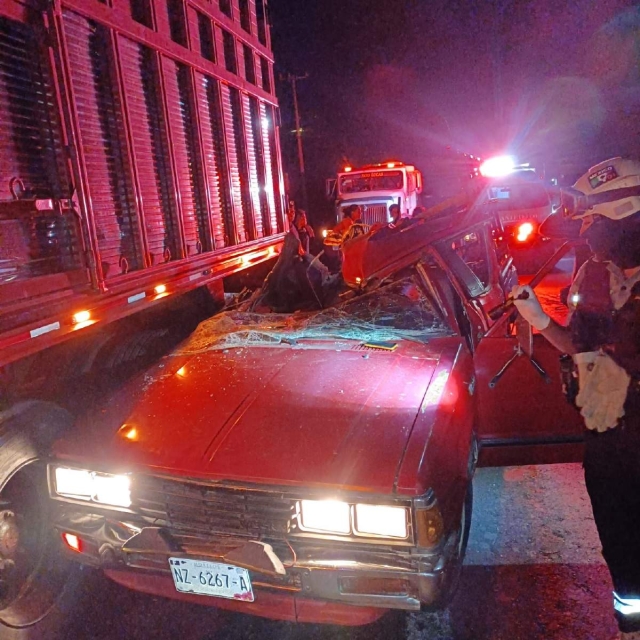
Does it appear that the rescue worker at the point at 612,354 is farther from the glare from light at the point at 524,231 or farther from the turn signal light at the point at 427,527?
the glare from light at the point at 524,231

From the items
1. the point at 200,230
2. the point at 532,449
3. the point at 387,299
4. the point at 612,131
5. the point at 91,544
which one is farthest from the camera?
the point at 612,131

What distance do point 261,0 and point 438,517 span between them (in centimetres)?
672

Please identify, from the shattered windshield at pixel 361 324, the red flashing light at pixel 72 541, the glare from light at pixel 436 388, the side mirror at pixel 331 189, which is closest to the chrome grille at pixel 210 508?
the red flashing light at pixel 72 541

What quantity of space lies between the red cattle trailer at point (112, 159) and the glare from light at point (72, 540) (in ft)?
3.00

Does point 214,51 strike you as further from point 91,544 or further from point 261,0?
point 91,544

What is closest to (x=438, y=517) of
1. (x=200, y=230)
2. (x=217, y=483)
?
(x=217, y=483)

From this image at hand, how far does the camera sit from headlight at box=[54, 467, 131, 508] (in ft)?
8.18

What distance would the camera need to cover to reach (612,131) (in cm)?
3888

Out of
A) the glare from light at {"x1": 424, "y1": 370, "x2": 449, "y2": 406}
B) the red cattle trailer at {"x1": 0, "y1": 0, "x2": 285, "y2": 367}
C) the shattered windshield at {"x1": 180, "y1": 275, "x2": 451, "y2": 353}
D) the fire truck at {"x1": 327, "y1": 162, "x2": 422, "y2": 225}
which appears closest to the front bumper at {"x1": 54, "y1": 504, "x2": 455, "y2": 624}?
the glare from light at {"x1": 424, "y1": 370, "x2": 449, "y2": 406}

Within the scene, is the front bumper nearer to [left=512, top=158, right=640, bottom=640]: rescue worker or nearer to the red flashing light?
the red flashing light

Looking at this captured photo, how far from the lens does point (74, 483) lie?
2609mm

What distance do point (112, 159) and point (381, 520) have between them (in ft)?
9.95

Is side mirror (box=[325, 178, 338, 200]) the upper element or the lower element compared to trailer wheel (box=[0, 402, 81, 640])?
upper

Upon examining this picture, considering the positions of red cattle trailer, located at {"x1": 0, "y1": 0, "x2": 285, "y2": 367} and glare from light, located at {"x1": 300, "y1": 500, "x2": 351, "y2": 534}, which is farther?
red cattle trailer, located at {"x1": 0, "y1": 0, "x2": 285, "y2": 367}
